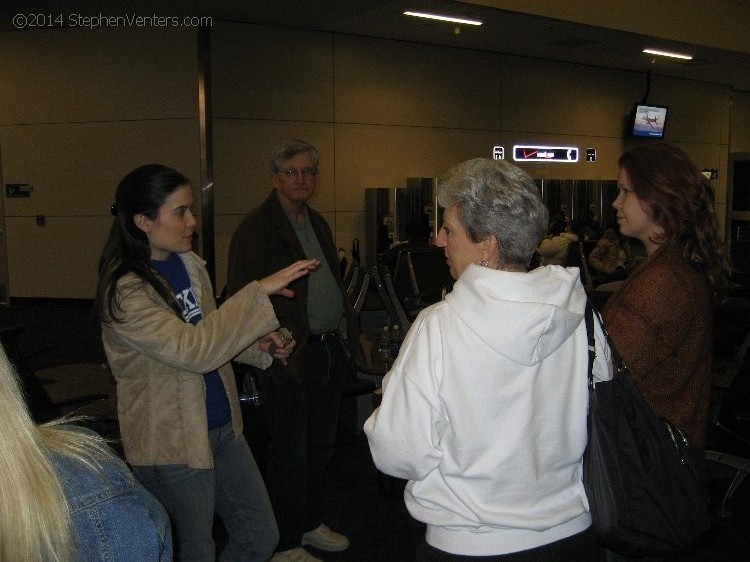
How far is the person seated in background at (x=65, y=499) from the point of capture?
2.24 feet

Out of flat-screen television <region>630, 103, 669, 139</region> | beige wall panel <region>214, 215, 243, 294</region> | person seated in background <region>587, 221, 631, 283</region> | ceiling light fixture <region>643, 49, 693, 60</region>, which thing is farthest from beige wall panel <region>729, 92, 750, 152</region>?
beige wall panel <region>214, 215, 243, 294</region>

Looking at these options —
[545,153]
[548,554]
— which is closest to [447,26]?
[545,153]

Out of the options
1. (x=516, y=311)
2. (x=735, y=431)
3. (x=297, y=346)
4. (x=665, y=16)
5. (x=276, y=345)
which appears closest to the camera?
(x=516, y=311)

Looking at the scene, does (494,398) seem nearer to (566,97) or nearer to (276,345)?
(276,345)

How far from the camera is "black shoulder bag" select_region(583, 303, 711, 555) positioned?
1.44 metres

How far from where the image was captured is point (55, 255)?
31.2ft

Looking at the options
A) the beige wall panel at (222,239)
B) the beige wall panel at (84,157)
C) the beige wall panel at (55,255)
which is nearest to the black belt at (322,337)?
the beige wall panel at (222,239)

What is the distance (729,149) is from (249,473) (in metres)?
15.0

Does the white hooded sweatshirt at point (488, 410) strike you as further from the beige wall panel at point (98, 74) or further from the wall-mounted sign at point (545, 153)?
the wall-mounted sign at point (545, 153)

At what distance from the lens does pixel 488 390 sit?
1.35 meters

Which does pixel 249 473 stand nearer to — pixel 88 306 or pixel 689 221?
pixel 689 221

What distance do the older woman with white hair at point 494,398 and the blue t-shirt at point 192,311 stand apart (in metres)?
0.81

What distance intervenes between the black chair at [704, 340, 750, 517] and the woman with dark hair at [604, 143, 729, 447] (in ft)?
5.67

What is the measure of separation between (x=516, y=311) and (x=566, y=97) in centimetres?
1139
